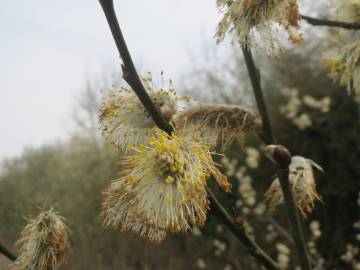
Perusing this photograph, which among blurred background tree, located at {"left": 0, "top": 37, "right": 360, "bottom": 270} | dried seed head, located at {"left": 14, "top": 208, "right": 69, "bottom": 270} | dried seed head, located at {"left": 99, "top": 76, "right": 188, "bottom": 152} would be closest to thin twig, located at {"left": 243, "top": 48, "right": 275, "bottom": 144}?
dried seed head, located at {"left": 99, "top": 76, "right": 188, "bottom": 152}

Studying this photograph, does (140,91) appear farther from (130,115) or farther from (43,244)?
(43,244)

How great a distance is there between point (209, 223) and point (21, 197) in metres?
2.68

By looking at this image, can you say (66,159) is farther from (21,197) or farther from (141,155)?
(141,155)

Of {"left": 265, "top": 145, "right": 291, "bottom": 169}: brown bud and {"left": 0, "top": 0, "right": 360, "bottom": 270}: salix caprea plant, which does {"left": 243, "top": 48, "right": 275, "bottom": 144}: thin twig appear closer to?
{"left": 0, "top": 0, "right": 360, "bottom": 270}: salix caprea plant

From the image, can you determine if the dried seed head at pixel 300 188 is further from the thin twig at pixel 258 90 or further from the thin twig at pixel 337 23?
the thin twig at pixel 337 23

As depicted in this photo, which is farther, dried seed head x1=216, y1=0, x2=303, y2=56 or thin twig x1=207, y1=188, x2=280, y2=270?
dried seed head x1=216, y1=0, x2=303, y2=56

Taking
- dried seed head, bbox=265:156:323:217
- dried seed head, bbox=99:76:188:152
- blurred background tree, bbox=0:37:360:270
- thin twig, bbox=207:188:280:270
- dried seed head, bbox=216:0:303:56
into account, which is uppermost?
dried seed head, bbox=216:0:303:56

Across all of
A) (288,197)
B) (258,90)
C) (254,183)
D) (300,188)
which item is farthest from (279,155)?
(254,183)

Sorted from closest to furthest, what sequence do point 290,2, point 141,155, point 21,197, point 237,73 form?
point 141,155
point 290,2
point 21,197
point 237,73

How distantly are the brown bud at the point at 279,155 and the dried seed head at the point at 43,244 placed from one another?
1.73ft

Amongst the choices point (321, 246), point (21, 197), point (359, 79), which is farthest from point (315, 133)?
point (359, 79)

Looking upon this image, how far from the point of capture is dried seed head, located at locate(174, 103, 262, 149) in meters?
1.08

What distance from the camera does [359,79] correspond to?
1.19 meters

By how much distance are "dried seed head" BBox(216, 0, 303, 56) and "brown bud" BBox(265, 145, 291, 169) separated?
0.28m
